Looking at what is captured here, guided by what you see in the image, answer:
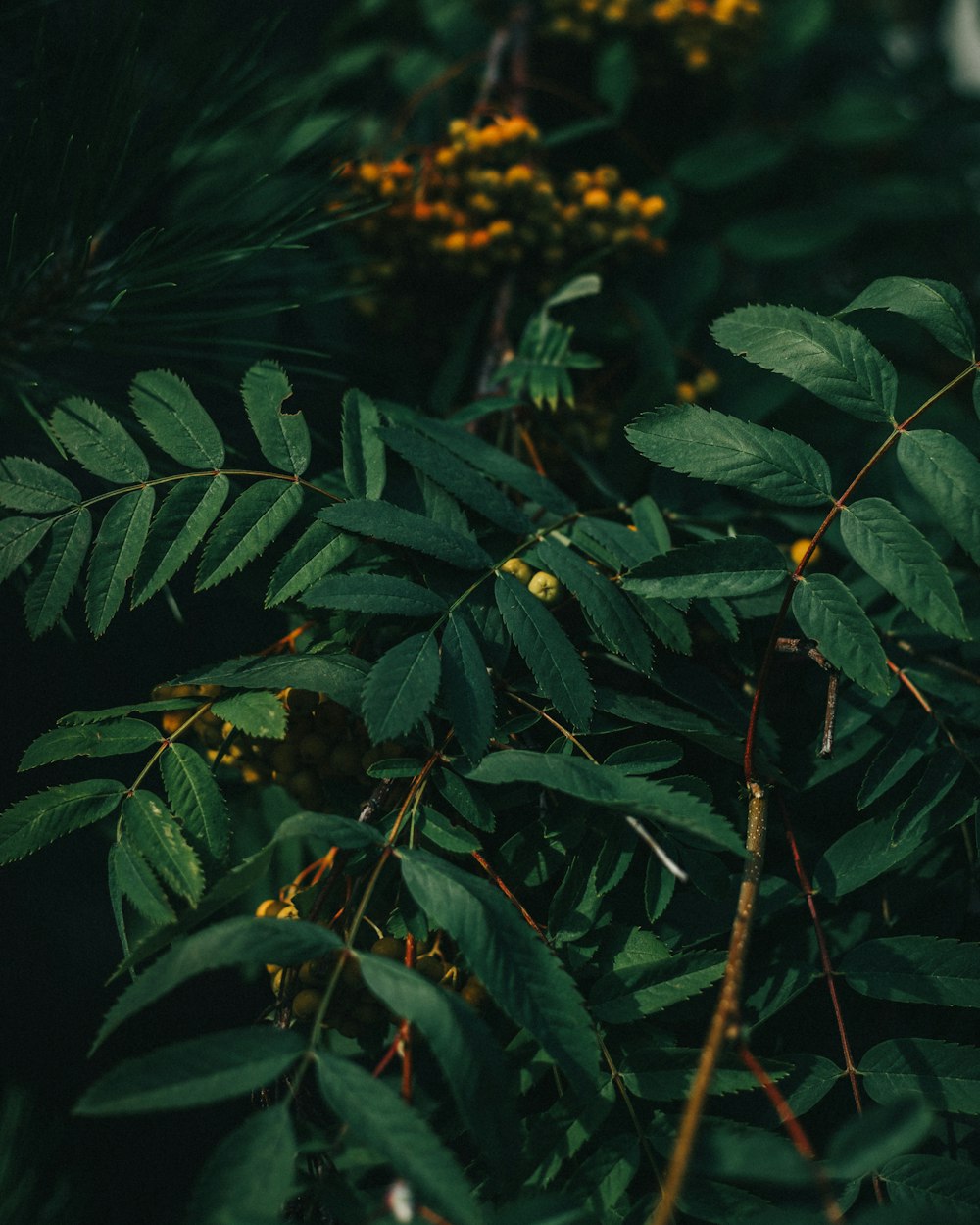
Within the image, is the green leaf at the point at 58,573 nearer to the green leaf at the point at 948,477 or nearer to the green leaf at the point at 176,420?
the green leaf at the point at 176,420

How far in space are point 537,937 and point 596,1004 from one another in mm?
92

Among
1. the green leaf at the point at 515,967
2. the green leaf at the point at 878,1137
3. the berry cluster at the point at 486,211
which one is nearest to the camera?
the green leaf at the point at 878,1137

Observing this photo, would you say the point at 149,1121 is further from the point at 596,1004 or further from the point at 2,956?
the point at 596,1004

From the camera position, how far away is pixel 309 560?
0.61 m

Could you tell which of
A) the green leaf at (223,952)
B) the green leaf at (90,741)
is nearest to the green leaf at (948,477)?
the green leaf at (223,952)

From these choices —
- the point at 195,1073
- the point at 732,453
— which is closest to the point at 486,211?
the point at 732,453

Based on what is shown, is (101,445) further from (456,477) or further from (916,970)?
(916,970)

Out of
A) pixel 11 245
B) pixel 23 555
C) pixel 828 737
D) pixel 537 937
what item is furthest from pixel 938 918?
pixel 11 245

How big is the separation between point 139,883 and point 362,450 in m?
0.33

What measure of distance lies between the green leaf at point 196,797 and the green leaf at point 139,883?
0.04m

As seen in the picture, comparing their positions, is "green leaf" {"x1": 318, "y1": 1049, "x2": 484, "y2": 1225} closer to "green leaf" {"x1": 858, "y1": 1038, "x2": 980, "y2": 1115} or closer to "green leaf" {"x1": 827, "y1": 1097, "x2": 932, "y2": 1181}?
"green leaf" {"x1": 827, "y1": 1097, "x2": 932, "y2": 1181}

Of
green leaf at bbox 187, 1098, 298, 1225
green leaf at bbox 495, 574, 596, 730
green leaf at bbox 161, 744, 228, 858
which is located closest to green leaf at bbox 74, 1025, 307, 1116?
green leaf at bbox 187, 1098, 298, 1225

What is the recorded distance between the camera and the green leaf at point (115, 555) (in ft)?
1.96

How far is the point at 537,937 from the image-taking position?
50 centimetres
